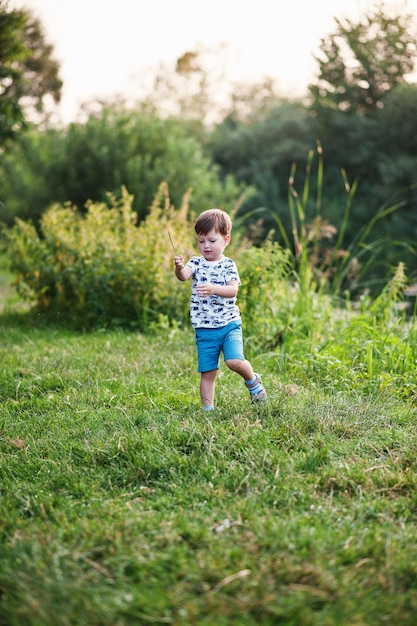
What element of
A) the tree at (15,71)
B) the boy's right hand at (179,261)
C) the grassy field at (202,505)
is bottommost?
the grassy field at (202,505)

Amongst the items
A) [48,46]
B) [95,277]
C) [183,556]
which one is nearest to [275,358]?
[95,277]

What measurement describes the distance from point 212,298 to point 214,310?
80 mm

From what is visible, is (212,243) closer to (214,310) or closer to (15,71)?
(214,310)

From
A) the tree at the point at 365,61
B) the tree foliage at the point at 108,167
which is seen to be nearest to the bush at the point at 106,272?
the tree foliage at the point at 108,167

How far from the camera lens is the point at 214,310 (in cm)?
418

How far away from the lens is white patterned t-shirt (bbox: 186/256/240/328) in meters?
4.17

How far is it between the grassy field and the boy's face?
98cm

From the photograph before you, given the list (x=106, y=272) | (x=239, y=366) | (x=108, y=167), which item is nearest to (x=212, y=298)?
(x=239, y=366)

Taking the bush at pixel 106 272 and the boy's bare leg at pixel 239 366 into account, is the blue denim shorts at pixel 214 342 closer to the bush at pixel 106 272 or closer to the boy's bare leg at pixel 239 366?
the boy's bare leg at pixel 239 366

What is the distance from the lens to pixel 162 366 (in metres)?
5.33

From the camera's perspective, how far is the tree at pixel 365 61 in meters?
18.4

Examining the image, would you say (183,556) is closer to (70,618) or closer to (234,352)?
(70,618)

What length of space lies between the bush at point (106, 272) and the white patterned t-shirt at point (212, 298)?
2.59 metres

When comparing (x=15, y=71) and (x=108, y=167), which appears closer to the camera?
(x=15, y=71)
